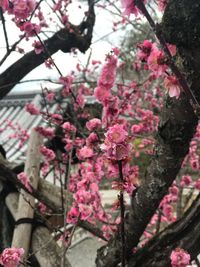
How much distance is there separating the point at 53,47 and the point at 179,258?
2321mm

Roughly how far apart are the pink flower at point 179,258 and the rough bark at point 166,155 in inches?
10.2

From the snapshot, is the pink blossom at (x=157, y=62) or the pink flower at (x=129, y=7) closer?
the pink flower at (x=129, y=7)

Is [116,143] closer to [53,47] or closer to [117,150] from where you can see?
[117,150]

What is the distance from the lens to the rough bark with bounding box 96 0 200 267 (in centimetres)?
150

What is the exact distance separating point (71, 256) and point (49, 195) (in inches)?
149

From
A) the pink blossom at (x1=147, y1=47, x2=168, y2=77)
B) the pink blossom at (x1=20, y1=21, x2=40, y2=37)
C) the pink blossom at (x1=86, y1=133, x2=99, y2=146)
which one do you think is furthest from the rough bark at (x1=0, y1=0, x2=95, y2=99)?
the pink blossom at (x1=147, y1=47, x2=168, y2=77)

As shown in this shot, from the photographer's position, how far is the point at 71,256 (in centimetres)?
645

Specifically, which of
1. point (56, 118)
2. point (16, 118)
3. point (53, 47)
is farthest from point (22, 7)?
point (16, 118)

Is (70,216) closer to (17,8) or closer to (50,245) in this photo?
(50,245)

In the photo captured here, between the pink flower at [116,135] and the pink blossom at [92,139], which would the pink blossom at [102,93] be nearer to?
the pink blossom at [92,139]

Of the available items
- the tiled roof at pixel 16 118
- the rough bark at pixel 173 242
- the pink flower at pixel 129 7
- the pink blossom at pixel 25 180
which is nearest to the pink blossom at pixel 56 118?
the tiled roof at pixel 16 118

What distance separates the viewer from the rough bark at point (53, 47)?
318 cm

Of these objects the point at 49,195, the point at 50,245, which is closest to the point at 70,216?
the point at 50,245

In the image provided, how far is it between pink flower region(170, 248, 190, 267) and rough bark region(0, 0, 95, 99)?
5.04ft
